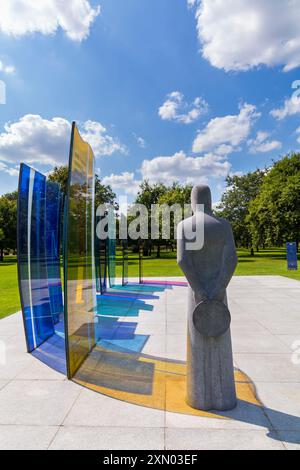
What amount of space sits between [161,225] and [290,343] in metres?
32.7

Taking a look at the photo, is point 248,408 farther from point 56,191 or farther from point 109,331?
point 56,191

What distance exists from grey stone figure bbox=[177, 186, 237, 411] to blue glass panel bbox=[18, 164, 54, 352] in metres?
3.59

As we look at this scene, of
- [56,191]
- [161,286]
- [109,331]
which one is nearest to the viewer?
[109,331]

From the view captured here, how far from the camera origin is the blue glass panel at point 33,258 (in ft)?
19.5

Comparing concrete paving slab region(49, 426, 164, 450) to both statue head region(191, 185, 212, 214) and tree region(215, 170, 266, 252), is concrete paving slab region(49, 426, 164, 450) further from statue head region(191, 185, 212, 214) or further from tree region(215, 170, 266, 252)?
tree region(215, 170, 266, 252)

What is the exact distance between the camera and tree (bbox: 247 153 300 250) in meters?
33.7

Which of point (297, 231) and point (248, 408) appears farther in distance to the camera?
point (297, 231)

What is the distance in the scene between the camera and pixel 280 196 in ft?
115

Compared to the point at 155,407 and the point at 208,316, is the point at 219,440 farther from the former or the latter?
the point at 208,316

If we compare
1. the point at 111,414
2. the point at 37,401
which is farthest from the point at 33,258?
the point at 111,414

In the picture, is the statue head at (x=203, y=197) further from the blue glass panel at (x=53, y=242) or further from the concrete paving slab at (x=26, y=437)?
the blue glass panel at (x=53, y=242)

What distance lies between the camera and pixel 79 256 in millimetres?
5496

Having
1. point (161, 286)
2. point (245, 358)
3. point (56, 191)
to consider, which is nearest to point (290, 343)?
point (245, 358)

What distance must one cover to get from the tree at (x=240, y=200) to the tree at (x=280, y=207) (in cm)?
638
